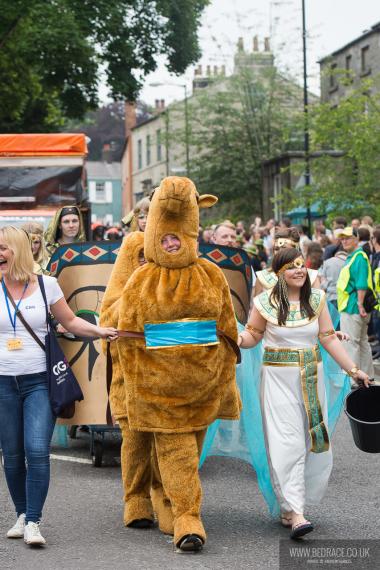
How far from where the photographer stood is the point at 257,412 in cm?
702

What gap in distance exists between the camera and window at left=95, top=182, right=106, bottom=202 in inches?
4008

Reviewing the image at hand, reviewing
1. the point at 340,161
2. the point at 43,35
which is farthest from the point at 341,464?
the point at 43,35

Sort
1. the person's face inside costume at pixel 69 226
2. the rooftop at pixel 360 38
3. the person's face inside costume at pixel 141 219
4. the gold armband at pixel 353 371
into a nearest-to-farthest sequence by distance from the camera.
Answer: the gold armband at pixel 353 371
the person's face inside costume at pixel 141 219
the person's face inside costume at pixel 69 226
the rooftop at pixel 360 38

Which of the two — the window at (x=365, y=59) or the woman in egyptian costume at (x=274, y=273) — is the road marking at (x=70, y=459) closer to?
the woman in egyptian costume at (x=274, y=273)

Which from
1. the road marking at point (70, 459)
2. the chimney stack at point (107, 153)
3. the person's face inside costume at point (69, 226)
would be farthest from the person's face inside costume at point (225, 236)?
the chimney stack at point (107, 153)

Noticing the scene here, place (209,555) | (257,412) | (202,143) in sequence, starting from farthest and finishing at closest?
(202,143) → (257,412) → (209,555)

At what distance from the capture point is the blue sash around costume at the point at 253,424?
21.7ft

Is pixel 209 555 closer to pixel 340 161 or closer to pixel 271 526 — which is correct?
pixel 271 526

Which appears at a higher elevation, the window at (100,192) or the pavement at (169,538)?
the window at (100,192)

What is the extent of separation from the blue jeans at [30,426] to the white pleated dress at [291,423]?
1.24m

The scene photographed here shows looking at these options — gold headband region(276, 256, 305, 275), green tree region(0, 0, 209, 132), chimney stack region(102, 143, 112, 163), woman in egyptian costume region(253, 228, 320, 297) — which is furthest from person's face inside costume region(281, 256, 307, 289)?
chimney stack region(102, 143, 112, 163)

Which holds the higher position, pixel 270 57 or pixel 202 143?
pixel 270 57

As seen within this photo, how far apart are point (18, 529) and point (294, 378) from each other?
1.74m

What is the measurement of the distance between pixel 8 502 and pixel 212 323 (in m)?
2.13
